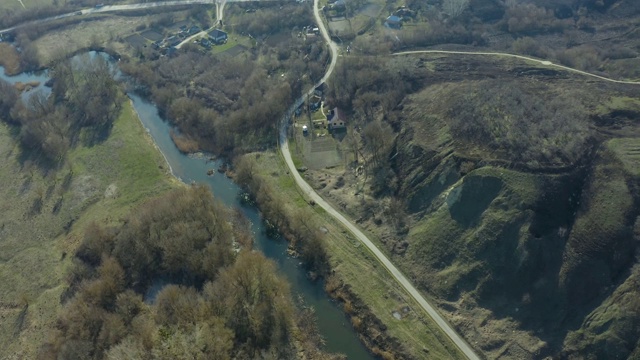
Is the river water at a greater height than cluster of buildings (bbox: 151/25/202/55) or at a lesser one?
lesser

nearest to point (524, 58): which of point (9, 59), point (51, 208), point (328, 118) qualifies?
point (328, 118)

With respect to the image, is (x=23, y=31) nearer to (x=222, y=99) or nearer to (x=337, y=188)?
(x=222, y=99)

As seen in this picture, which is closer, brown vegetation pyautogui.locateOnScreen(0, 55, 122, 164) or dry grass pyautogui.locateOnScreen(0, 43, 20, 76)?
brown vegetation pyautogui.locateOnScreen(0, 55, 122, 164)

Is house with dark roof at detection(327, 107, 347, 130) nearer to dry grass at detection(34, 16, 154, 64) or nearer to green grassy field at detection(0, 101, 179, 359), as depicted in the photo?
green grassy field at detection(0, 101, 179, 359)

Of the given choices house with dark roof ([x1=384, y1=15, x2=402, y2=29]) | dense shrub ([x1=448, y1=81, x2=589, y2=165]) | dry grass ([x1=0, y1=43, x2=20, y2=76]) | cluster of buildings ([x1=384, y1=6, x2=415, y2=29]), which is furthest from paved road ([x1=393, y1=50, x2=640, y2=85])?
dry grass ([x1=0, y1=43, x2=20, y2=76])

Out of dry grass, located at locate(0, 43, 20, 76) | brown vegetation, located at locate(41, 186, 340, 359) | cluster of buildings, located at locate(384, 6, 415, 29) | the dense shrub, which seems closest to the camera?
brown vegetation, located at locate(41, 186, 340, 359)

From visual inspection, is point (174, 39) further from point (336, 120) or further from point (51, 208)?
point (51, 208)

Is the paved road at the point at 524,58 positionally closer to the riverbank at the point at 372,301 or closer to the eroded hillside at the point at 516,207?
the eroded hillside at the point at 516,207
